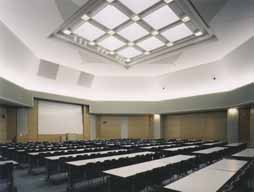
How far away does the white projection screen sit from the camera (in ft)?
51.8

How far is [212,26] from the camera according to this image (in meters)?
9.66

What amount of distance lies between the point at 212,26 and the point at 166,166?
25.1 feet

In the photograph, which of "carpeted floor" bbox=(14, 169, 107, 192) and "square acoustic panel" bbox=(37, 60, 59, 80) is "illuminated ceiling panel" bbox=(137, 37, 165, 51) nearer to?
"square acoustic panel" bbox=(37, 60, 59, 80)

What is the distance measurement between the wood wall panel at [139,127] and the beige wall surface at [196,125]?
173 cm

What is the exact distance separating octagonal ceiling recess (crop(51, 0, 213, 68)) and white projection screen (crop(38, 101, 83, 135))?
6181mm

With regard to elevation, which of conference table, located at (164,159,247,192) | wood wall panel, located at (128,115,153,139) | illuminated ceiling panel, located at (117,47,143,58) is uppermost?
illuminated ceiling panel, located at (117,47,143,58)

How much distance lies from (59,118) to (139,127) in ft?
26.7

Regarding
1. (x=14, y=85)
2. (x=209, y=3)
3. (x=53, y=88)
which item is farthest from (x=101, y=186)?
(x=53, y=88)

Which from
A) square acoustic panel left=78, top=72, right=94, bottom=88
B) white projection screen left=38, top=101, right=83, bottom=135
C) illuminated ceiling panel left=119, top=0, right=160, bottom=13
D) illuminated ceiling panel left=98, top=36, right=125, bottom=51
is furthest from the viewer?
square acoustic panel left=78, top=72, right=94, bottom=88

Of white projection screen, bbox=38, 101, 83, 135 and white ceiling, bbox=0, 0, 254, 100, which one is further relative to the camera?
white projection screen, bbox=38, 101, 83, 135

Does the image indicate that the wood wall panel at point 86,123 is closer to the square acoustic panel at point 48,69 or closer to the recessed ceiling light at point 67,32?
the square acoustic panel at point 48,69

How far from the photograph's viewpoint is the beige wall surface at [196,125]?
16688 millimetres

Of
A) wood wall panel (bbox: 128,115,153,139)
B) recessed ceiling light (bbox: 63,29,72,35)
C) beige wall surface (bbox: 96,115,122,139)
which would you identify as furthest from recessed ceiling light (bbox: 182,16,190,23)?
beige wall surface (bbox: 96,115,122,139)

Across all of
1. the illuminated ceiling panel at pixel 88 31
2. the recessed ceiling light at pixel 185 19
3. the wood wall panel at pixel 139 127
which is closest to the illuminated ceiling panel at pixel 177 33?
the recessed ceiling light at pixel 185 19
